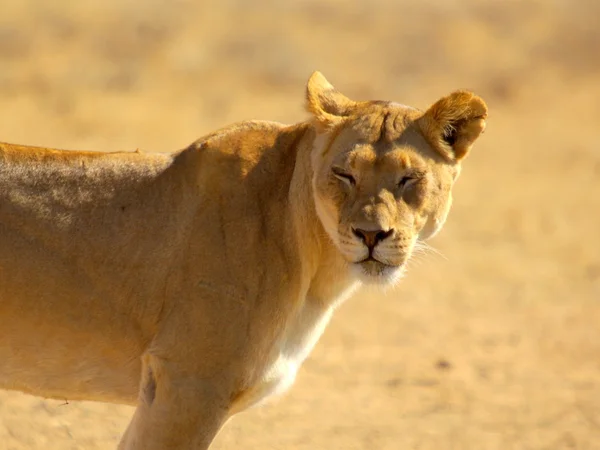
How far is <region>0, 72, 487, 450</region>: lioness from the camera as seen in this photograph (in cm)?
435

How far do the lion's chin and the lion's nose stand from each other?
0.24ft

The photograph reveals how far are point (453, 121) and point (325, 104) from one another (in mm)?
515

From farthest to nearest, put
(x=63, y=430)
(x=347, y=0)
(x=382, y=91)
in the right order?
1. (x=347, y=0)
2. (x=382, y=91)
3. (x=63, y=430)

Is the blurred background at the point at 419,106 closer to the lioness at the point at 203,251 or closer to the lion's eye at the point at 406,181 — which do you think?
the lioness at the point at 203,251

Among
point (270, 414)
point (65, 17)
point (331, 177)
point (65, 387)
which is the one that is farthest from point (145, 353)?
point (65, 17)

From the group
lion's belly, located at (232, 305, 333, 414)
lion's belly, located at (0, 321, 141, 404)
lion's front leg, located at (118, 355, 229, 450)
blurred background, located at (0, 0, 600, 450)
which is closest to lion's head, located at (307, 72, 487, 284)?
lion's belly, located at (232, 305, 333, 414)

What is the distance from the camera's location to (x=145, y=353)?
4398 millimetres

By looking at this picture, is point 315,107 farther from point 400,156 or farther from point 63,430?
point 63,430

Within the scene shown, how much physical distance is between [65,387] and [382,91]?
1506 centimetres

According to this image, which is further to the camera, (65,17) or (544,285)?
(65,17)

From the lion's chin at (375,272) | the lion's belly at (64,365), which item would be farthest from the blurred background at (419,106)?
the lion's chin at (375,272)

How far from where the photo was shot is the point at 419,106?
1838cm

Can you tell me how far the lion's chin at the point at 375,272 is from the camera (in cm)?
438

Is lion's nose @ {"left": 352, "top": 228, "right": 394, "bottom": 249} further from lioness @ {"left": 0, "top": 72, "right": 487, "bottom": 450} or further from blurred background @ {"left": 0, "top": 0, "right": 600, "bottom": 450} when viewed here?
blurred background @ {"left": 0, "top": 0, "right": 600, "bottom": 450}
